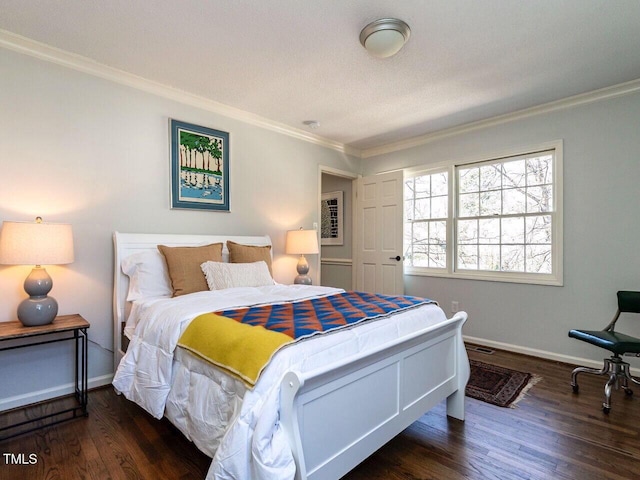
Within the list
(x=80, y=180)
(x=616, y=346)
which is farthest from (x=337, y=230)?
(x=616, y=346)

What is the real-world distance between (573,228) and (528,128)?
3.70ft

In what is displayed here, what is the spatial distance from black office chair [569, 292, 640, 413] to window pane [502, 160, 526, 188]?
1.42 m

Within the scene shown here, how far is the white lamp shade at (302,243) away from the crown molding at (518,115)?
5.99ft

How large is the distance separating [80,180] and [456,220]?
12.6 feet

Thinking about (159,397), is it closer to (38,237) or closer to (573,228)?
(38,237)

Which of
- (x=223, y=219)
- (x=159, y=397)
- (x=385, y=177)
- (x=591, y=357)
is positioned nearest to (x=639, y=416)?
(x=591, y=357)

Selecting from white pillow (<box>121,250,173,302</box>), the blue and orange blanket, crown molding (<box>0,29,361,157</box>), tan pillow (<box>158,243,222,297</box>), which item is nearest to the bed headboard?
white pillow (<box>121,250,173,302</box>)

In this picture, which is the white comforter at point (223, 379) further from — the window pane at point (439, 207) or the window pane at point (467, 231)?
the window pane at point (439, 207)

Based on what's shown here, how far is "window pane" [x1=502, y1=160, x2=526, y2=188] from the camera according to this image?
12.0ft

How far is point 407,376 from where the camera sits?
1868 mm

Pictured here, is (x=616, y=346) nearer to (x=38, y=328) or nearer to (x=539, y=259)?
(x=539, y=259)

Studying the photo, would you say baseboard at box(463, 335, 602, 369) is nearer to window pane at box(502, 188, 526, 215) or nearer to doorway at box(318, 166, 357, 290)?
window pane at box(502, 188, 526, 215)

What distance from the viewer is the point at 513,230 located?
12.1 ft

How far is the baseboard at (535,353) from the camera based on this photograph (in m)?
3.16
